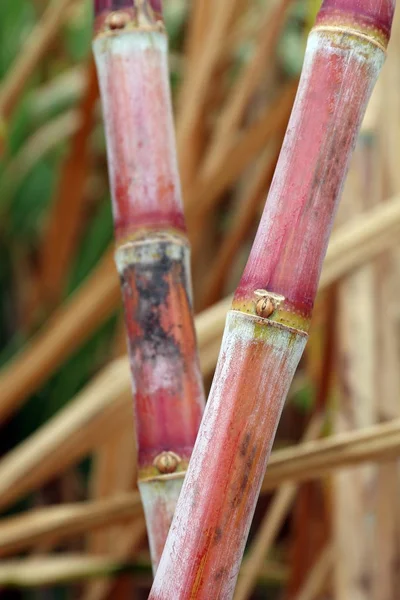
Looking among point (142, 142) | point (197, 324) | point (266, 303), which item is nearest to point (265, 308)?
point (266, 303)

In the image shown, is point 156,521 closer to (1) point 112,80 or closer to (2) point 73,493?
(1) point 112,80

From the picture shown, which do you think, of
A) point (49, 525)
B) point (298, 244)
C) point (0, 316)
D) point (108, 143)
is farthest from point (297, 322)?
point (0, 316)

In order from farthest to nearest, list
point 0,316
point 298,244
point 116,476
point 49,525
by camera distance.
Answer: point 0,316 → point 116,476 → point 49,525 → point 298,244

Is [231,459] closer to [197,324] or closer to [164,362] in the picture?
[164,362]

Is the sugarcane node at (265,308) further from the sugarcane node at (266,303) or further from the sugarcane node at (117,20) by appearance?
the sugarcane node at (117,20)

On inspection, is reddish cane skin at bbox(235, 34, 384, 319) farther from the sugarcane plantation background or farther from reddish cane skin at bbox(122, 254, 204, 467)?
the sugarcane plantation background

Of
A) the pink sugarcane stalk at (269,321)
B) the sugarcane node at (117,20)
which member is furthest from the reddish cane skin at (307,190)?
the sugarcane node at (117,20)

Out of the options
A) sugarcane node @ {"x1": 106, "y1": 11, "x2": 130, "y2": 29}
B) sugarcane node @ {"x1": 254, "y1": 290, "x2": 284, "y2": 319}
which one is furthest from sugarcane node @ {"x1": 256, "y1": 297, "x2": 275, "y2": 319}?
sugarcane node @ {"x1": 106, "y1": 11, "x2": 130, "y2": 29}
